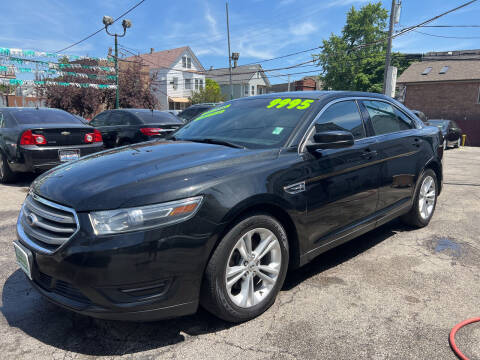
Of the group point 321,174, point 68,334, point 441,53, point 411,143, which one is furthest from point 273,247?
point 441,53

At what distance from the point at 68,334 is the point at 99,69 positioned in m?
26.5

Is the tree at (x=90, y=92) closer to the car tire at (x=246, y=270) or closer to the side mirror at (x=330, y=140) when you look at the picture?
the side mirror at (x=330, y=140)

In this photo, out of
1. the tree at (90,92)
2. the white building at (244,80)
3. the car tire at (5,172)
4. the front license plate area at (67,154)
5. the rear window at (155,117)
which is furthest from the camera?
the white building at (244,80)

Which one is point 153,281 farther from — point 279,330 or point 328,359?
point 328,359

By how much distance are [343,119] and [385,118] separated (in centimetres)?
85

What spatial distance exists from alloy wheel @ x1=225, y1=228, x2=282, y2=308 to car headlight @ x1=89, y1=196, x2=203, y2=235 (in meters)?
0.47

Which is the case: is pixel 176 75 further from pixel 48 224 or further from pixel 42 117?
pixel 48 224

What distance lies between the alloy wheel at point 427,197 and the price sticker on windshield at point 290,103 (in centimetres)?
211

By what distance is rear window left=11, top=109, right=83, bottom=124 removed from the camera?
679 cm

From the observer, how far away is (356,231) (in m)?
3.35

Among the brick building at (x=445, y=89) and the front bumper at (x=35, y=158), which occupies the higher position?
the brick building at (x=445, y=89)

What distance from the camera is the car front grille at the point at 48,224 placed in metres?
2.05

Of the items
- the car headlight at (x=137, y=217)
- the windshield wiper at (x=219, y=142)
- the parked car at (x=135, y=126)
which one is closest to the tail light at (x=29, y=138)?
the parked car at (x=135, y=126)

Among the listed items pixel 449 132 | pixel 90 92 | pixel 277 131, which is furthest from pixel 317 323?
pixel 90 92
